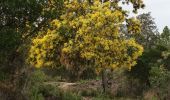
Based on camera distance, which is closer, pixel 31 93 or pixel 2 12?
pixel 2 12

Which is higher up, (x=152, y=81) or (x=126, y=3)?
(x=126, y=3)

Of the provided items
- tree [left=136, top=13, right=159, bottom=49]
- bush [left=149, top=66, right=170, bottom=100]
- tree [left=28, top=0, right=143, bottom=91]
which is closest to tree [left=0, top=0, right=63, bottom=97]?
tree [left=28, top=0, right=143, bottom=91]

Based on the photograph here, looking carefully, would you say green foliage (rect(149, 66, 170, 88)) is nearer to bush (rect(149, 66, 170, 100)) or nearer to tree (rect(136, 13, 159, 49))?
bush (rect(149, 66, 170, 100))

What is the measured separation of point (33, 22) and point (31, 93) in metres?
4.67

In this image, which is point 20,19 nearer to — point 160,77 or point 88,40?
point 88,40

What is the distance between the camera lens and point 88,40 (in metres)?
23.6

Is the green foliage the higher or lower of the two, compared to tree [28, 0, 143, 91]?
lower

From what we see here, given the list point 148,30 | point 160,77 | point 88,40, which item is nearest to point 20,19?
point 88,40

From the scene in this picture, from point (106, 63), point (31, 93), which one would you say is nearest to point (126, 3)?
point (106, 63)

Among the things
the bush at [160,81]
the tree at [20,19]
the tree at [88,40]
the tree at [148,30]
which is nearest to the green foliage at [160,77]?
the bush at [160,81]

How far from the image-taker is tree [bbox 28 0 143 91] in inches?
931

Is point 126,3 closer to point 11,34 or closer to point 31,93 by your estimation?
point 31,93

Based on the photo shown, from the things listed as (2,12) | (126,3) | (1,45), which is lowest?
(1,45)

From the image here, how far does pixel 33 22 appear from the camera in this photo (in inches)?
570
